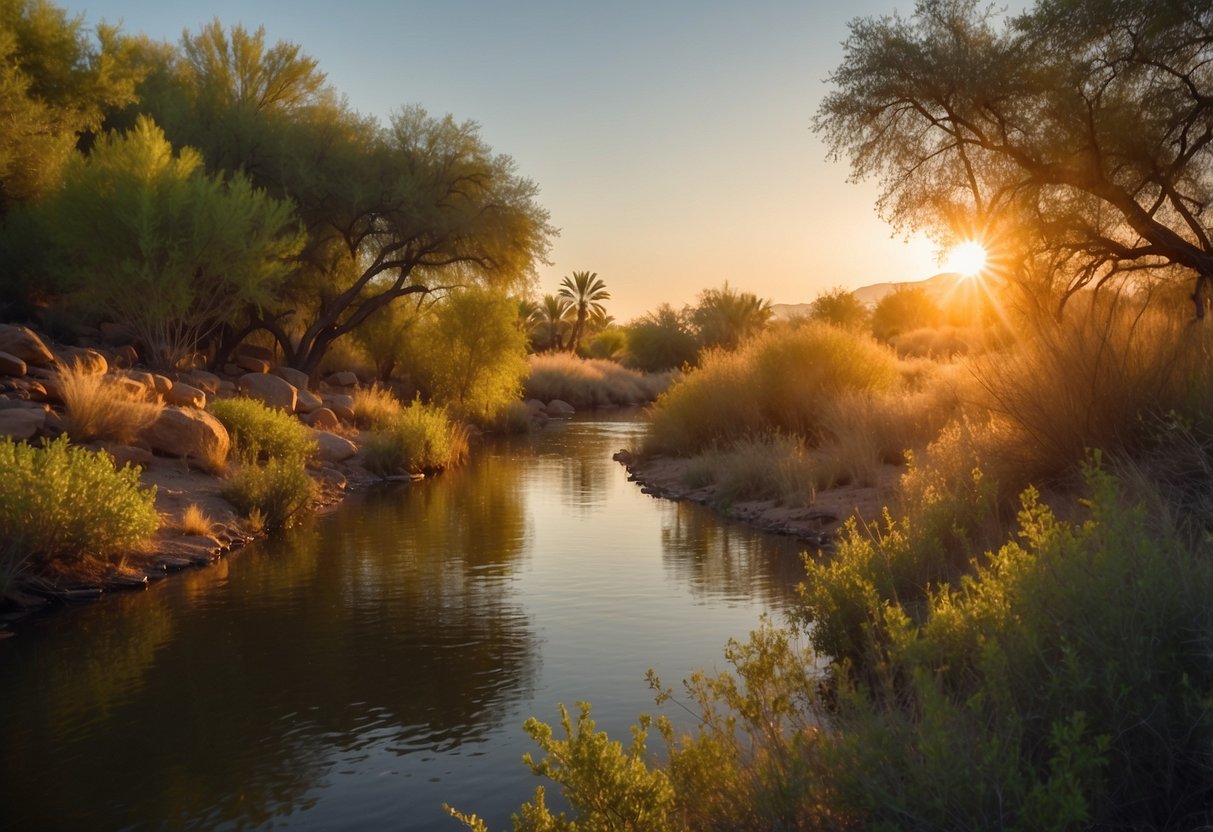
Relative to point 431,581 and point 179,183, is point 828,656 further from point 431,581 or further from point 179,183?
point 179,183

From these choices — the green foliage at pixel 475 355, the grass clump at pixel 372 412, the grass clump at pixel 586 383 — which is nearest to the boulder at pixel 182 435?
the grass clump at pixel 372 412

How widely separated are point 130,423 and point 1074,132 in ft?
54.6

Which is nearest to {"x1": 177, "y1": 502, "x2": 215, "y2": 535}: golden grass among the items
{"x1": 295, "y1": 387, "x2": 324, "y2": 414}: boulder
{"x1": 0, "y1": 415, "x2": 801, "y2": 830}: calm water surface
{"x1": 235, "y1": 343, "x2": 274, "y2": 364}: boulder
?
{"x1": 0, "y1": 415, "x2": 801, "y2": 830}: calm water surface

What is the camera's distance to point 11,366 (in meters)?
18.0

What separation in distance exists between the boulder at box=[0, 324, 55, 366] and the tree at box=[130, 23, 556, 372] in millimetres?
10899

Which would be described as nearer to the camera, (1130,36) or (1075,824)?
(1075,824)

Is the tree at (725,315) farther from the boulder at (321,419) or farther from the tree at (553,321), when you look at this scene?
the boulder at (321,419)

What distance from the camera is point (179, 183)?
22578 millimetres

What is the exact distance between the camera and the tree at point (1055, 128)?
57.1 ft

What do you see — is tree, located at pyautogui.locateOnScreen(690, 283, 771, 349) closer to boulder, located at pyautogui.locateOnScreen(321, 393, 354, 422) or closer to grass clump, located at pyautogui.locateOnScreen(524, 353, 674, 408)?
grass clump, located at pyautogui.locateOnScreen(524, 353, 674, 408)

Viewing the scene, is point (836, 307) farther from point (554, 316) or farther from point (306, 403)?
point (306, 403)

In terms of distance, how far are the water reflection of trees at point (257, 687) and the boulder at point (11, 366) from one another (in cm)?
761

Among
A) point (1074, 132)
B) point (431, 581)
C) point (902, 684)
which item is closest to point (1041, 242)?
point (1074, 132)

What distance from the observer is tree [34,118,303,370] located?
22281mm
